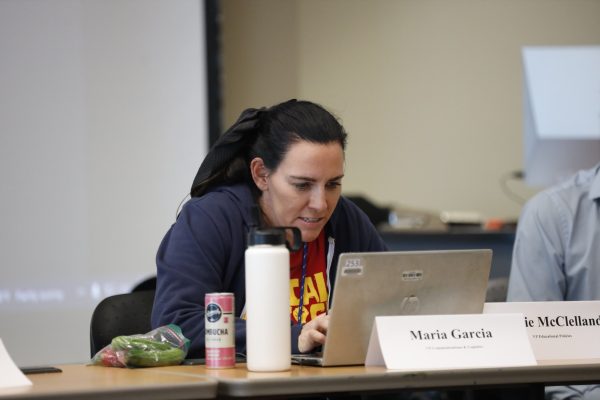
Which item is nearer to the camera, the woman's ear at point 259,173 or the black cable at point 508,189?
the woman's ear at point 259,173

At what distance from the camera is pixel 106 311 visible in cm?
209

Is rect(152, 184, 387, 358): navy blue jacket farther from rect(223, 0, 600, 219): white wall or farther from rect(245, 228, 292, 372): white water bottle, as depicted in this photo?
rect(223, 0, 600, 219): white wall

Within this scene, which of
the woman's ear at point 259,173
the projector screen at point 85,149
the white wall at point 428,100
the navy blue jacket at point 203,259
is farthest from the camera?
the white wall at point 428,100

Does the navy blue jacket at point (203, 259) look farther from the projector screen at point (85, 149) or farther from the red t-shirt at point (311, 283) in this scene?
the projector screen at point (85, 149)

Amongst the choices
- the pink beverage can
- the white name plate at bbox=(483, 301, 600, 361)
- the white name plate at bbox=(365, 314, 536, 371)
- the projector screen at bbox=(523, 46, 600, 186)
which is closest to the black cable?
the projector screen at bbox=(523, 46, 600, 186)

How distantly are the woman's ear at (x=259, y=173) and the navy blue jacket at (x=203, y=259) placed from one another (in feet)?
0.12

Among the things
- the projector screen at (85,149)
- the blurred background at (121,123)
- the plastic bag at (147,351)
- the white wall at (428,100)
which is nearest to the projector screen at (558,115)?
the blurred background at (121,123)

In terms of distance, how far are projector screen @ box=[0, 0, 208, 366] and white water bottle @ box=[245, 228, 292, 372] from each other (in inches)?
99.5

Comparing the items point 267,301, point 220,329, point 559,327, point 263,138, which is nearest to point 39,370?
point 220,329

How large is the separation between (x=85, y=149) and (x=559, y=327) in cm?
275

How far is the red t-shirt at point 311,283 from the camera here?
2.11 m

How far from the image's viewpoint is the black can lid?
1527 millimetres

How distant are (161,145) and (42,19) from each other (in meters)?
0.70

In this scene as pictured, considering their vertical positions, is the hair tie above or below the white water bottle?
above
